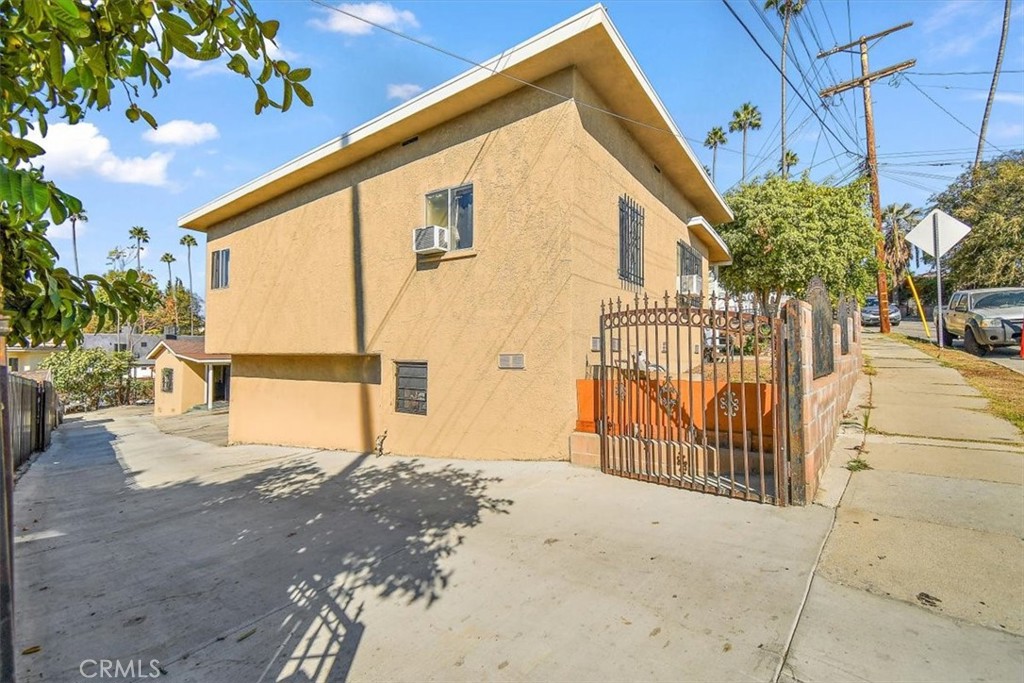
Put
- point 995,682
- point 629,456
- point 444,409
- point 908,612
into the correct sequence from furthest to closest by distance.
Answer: point 444,409 → point 629,456 → point 908,612 → point 995,682

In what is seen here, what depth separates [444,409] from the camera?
26.8 feet

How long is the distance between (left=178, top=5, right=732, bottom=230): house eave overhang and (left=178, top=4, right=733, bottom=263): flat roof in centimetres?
1

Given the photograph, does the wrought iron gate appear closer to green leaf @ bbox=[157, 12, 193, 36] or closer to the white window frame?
the white window frame

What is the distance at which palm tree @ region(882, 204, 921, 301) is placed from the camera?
105ft

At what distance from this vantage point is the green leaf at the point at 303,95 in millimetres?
2408

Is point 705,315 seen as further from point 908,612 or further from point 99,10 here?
point 99,10

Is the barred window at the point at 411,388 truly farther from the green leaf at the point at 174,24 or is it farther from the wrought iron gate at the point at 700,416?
the green leaf at the point at 174,24

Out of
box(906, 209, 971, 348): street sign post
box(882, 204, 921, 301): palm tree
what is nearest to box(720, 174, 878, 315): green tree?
box(906, 209, 971, 348): street sign post

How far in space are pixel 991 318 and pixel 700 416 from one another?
1266 centimetres

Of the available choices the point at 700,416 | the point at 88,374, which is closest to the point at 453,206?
the point at 700,416

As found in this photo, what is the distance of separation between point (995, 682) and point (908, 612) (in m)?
0.59

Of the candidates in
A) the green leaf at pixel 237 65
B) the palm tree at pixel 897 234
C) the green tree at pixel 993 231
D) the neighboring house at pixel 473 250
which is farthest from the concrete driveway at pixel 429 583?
the palm tree at pixel 897 234

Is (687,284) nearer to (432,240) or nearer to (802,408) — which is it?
(432,240)

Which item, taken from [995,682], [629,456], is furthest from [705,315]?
[995,682]
